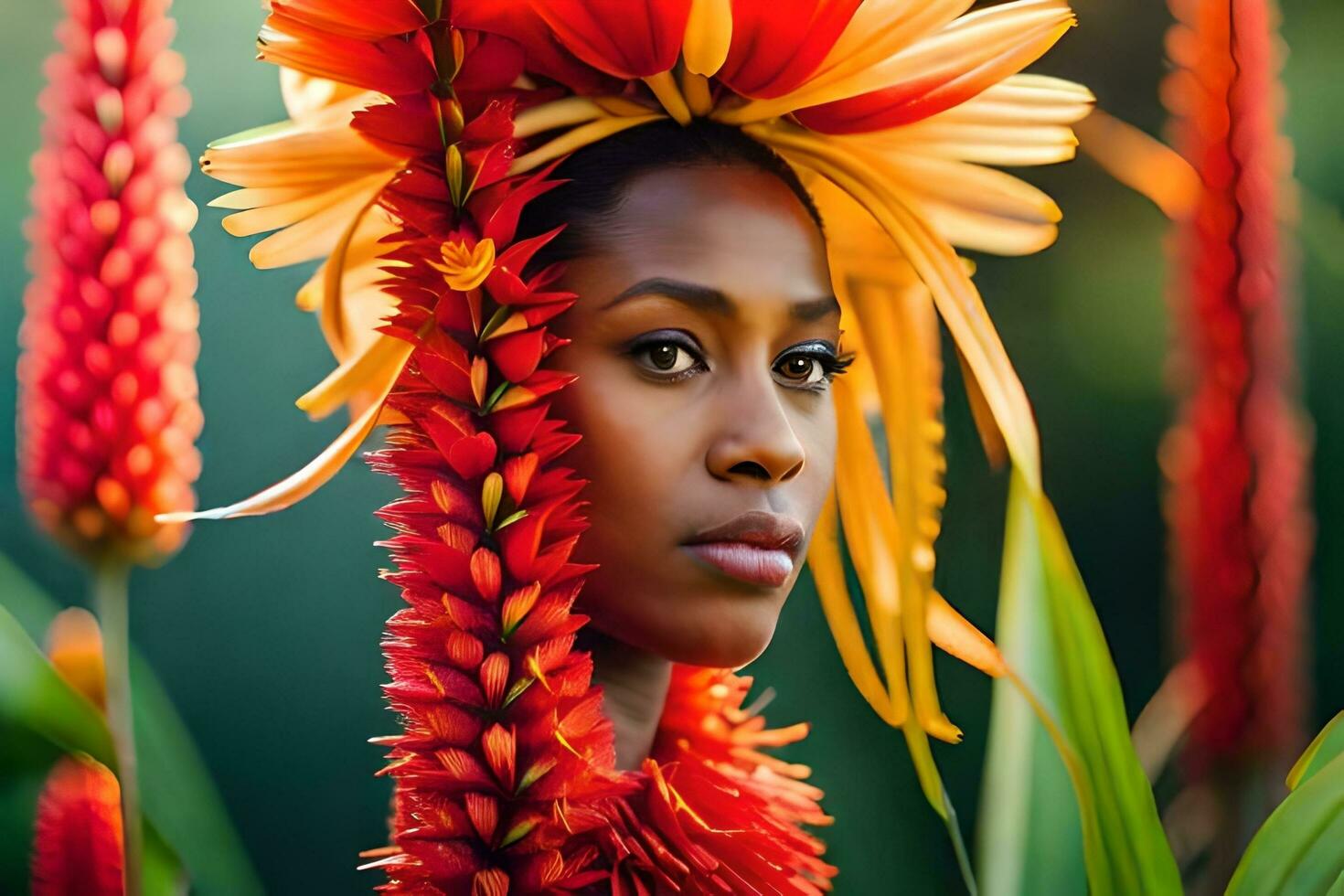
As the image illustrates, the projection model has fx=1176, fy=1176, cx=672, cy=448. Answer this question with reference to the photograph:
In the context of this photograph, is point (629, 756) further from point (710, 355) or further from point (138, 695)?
point (138, 695)

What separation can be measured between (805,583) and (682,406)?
43 centimetres

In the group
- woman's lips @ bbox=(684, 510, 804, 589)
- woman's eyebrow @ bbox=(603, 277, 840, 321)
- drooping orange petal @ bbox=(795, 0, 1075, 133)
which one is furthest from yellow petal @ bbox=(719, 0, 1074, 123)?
woman's lips @ bbox=(684, 510, 804, 589)

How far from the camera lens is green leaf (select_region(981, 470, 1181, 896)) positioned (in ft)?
2.37

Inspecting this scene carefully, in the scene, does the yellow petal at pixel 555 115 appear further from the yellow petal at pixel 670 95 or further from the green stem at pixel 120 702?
the green stem at pixel 120 702

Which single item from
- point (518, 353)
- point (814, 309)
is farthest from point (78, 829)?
point (814, 309)

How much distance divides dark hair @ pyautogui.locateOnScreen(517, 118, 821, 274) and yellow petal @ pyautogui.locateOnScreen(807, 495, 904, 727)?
22cm

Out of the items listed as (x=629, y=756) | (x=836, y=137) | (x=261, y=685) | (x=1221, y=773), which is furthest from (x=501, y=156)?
(x=1221, y=773)

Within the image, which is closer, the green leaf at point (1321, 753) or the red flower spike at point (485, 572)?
the red flower spike at point (485, 572)

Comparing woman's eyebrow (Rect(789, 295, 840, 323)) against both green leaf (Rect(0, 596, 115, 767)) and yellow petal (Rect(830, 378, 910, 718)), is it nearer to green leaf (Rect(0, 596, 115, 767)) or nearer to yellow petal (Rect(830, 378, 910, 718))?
yellow petal (Rect(830, 378, 910, 718))

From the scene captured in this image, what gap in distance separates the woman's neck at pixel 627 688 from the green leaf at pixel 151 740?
30 centimetres

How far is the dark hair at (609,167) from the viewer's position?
22.8 inches

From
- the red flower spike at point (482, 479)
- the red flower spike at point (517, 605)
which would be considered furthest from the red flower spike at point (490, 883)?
the red flower spike at point (517, 605)

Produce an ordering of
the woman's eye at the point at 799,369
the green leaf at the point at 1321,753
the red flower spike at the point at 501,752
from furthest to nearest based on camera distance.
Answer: the green leaf at the point at 1321,753 → the woman's eye at the point at 799,369 → the red flower spike at the point at 501,752

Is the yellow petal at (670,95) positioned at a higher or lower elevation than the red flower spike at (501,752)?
higher
